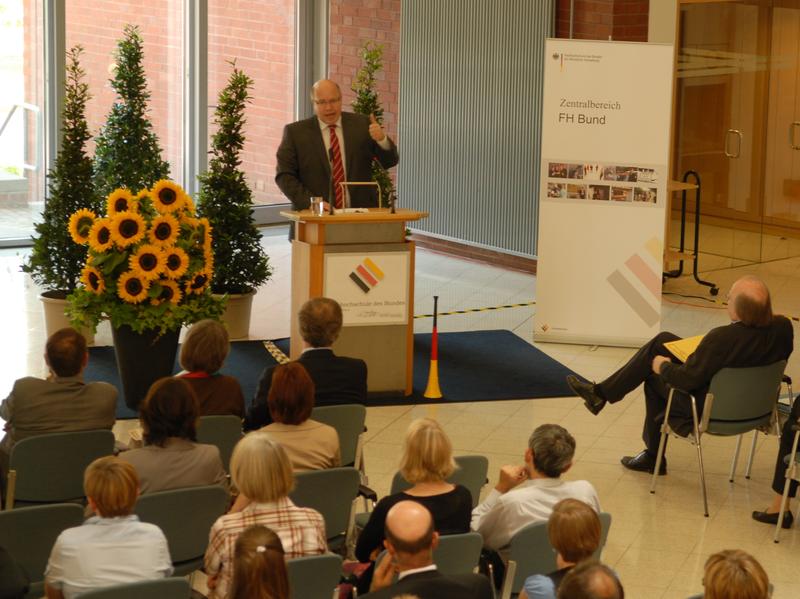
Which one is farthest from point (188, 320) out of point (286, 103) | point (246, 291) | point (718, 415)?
point (286, 103)

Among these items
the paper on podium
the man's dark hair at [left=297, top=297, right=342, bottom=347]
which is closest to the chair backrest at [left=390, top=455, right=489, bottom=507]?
the man's dark hair at [left=297, top=297, right=342, bottom=347]

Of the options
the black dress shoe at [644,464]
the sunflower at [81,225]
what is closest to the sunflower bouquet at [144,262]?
the sunflower at [81,225]

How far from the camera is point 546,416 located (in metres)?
7.83

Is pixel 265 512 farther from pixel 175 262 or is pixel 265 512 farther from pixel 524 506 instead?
pixel 175 262

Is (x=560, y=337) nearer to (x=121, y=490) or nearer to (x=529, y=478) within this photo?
(x=529, y=478)

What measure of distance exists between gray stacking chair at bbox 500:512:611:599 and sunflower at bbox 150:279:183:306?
3434 millimetres

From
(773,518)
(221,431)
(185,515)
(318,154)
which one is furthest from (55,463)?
(318,154)

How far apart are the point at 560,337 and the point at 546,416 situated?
1841 millimetres

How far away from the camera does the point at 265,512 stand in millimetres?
4117

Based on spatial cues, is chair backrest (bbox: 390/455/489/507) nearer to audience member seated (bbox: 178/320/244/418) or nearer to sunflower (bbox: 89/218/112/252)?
audience member seated (bbox: 178/320/244/418)

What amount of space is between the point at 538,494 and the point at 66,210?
17.5ft

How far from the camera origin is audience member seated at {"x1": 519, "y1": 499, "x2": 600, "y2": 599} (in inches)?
150

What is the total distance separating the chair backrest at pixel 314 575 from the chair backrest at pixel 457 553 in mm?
353

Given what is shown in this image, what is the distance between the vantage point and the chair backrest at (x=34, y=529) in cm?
415
